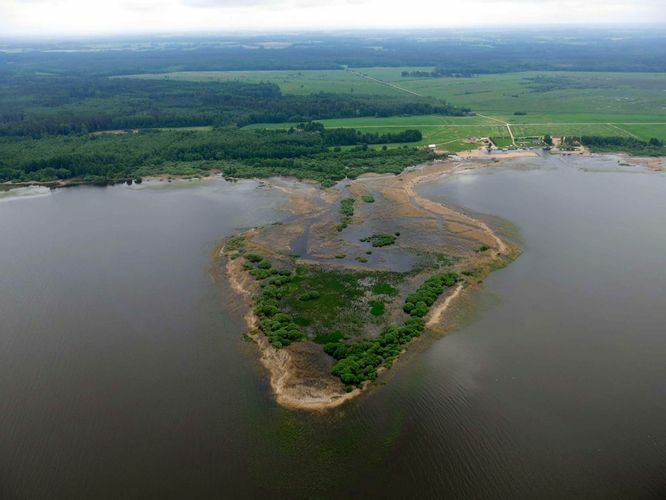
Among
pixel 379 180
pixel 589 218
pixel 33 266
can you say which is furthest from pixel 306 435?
pixel 379 180

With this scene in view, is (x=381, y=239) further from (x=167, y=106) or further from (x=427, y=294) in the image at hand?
(x=167, y=106)

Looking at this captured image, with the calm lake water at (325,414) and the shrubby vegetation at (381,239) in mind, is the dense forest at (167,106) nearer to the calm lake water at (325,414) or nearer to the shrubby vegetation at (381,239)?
the calm lake water at (325,414)

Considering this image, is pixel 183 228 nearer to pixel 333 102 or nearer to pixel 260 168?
pixel 260 168

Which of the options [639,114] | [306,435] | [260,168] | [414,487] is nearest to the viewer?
[414,487]

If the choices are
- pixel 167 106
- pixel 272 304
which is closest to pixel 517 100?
pixel 167 106

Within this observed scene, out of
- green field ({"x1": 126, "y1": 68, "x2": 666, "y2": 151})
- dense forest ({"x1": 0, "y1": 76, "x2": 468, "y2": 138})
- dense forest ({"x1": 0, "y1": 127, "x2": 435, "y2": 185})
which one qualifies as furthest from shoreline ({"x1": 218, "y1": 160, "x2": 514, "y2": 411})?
dense forest ({"x1": 0, "y1": 76, "x2": 468, "y2": 138})

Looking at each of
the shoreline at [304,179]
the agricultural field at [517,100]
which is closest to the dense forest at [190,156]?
the shoreline at [304,179]
